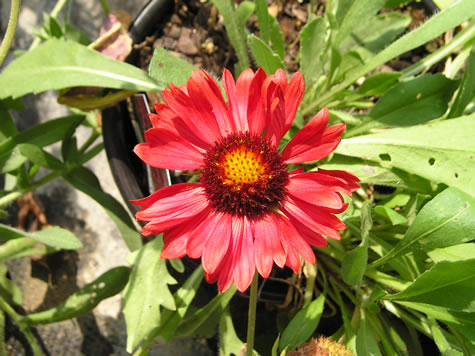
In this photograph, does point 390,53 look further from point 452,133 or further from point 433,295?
point 433,295

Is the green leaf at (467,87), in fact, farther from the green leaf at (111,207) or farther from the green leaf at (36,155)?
the green leaf at (36,155)

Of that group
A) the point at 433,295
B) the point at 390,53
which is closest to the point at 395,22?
the point at 390,53

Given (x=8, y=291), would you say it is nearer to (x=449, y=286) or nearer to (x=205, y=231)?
(x=205, y=231)

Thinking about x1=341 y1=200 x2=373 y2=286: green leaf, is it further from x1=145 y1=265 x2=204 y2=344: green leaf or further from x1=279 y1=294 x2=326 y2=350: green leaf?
x1=145 y1=265 x2=204 y2=344: green leaf

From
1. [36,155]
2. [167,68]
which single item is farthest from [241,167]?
[36,155]

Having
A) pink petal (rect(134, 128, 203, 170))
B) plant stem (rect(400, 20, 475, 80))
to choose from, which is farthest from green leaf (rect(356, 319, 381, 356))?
plant stem (rect(400, 20, 475, 80))

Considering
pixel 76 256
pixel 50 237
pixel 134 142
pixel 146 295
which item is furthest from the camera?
pixel 76 256
